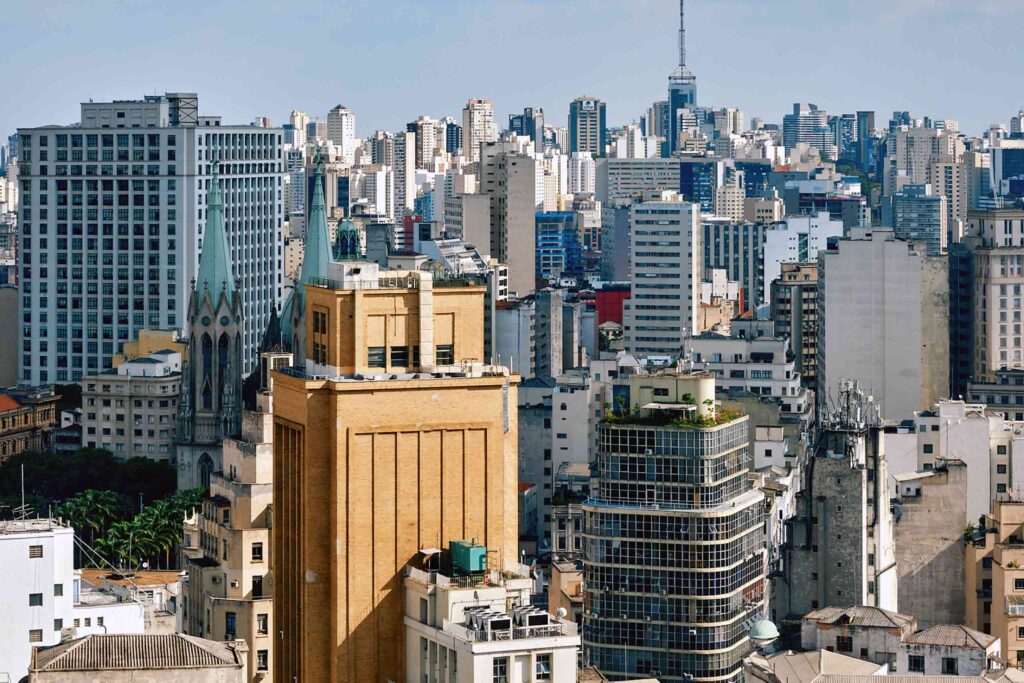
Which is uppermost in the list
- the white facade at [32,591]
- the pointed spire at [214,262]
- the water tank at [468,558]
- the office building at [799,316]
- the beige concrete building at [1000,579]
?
the pointed spire at [214,262]

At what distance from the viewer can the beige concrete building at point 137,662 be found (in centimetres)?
→ 5225

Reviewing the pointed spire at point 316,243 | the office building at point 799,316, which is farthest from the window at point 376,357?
the office building at point 799,316

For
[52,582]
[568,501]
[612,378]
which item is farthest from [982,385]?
[52,582]

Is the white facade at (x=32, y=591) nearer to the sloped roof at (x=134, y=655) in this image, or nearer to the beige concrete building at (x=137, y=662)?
the sloped roof at (x=134, y=655)

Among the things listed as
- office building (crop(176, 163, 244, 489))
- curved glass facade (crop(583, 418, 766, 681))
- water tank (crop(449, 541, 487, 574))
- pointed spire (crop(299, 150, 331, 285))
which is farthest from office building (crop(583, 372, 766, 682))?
office building (crop(176, 163, 244, 489))

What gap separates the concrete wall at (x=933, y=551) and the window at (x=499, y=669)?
1739 inches

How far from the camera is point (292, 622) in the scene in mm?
55938

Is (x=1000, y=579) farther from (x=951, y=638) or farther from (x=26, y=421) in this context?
(x=26, y=421)

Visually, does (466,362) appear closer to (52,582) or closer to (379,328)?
(379,328)

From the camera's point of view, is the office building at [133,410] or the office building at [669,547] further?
the office building at [133,410]

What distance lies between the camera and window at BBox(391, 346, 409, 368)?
5488 centimetres

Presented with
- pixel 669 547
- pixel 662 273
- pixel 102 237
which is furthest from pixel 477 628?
pixel 662 273

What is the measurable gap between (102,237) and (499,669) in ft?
389

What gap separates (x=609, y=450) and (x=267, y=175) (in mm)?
102798
